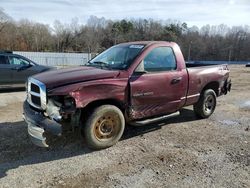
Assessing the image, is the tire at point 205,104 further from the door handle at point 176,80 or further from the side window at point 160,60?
the side window at point 160,60

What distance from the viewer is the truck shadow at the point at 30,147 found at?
15.4 feet

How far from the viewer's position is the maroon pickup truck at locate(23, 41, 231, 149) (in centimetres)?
468

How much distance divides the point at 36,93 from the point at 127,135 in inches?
82.4

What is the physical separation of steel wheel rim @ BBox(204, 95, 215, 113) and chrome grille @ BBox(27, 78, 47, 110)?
423 centimetres

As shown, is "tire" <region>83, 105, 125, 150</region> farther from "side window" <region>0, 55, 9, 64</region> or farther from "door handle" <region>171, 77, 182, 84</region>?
"side window" <region>0, 55, 9, 64</region>

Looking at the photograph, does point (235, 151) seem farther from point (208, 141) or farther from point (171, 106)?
point (171, 106)

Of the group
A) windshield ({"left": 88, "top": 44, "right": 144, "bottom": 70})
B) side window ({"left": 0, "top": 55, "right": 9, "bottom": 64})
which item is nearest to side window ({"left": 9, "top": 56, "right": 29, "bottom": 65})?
side window ({"left": 0, "top": 55, "right": 9, "bottom": 64})

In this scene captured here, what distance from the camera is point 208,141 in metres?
5.73

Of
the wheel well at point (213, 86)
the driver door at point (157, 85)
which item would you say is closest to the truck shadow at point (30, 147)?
the driver door at point (157, 85)

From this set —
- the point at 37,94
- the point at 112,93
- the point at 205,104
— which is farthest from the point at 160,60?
the point at 37,94

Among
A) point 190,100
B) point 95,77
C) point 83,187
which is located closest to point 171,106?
point 190,100

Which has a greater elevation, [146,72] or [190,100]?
[146,72]

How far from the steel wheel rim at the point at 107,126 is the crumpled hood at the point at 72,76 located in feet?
2.33

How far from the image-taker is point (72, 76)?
4957mm
